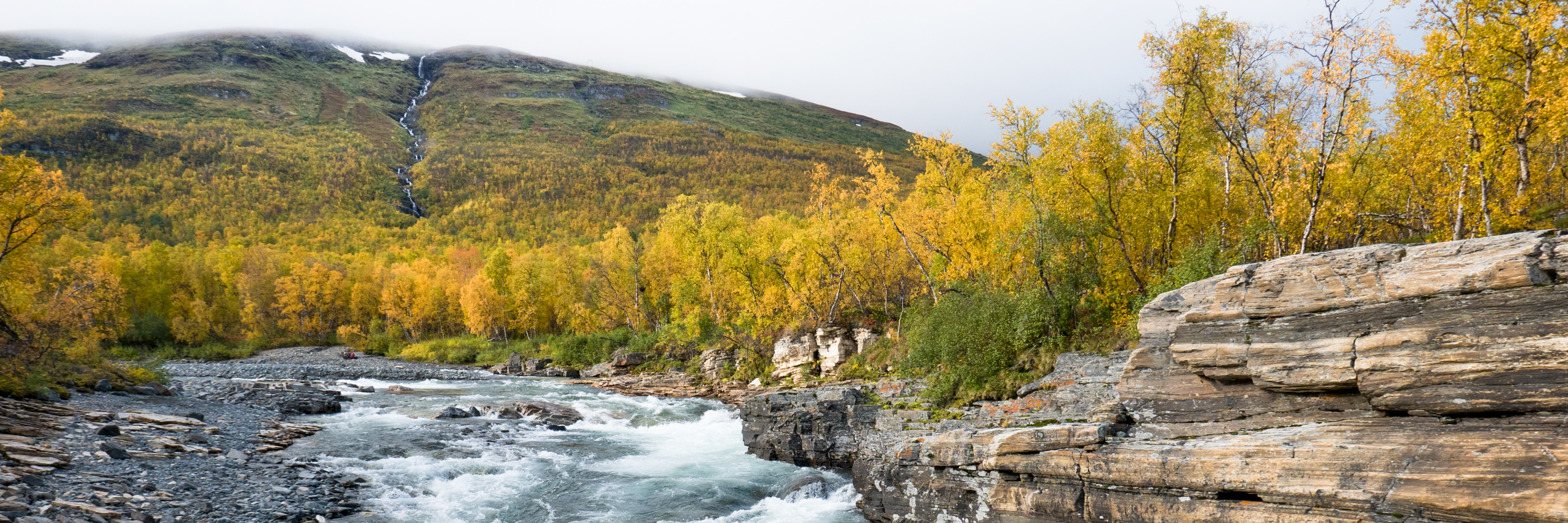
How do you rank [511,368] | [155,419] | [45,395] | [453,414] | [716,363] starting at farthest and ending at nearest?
[511,368], [716,363], [453,414], [155,419], [45,395]

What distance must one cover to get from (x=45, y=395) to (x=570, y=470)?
662 inches

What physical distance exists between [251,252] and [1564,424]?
101817 mm

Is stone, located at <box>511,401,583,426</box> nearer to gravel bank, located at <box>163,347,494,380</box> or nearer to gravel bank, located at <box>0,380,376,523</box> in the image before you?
gravel bank, located at <box>0,380,376,523</box>

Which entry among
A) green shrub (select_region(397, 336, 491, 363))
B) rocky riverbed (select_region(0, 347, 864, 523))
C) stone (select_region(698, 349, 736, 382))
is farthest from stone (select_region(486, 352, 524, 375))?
rocky riverbed (select_region(0, 347, 864, 523))

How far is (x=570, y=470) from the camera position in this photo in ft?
67.4

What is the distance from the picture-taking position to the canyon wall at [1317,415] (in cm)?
862

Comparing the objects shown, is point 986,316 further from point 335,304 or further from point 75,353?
point 335,304

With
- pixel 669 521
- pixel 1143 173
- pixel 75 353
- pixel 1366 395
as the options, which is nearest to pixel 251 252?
pixel 75 353

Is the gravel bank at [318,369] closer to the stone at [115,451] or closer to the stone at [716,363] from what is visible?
the stone at [716,363]

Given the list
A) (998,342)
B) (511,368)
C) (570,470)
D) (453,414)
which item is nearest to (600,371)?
(511,368)

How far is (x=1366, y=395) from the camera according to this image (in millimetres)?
10273

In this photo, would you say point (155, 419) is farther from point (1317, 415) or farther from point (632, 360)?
point (1317, 415)

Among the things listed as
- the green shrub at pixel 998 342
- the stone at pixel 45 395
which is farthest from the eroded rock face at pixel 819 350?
the stone at pixel 45 395

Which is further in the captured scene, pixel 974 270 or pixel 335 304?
pixel 335 304
